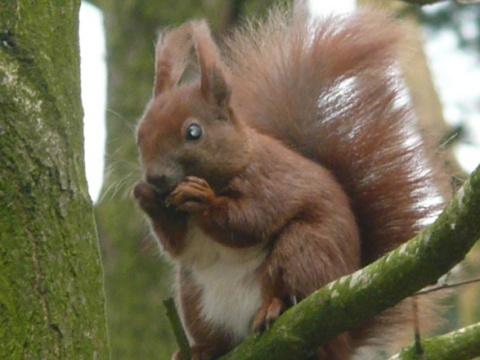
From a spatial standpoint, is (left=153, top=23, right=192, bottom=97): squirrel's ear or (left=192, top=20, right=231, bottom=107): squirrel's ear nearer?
(left=192, top=20, right=231, bottom=107): squirrel's ear

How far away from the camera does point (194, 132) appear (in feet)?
10.6

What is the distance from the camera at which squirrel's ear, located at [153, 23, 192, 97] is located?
11.1ft

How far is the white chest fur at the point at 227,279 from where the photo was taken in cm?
313

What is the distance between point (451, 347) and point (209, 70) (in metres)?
1.37

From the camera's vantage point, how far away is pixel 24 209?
7.41ft

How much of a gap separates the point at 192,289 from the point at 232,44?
Result: 101cm

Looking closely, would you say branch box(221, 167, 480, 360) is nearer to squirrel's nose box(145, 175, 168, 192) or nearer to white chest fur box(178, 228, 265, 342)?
white chest fur box(178, 228, 265, 342)

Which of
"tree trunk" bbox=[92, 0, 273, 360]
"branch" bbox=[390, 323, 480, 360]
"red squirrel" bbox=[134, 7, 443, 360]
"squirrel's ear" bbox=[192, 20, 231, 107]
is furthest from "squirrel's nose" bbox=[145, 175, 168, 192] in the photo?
"tree trunk" bbox=[92, 0, 273, 360]

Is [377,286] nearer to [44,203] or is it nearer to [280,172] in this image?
[44,203]

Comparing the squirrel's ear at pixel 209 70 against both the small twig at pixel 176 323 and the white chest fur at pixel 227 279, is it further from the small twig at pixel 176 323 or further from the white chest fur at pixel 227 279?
the small twig at pixel 176 323

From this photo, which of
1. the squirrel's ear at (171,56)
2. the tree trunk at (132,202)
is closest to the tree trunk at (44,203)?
the squirrel's ear at (171,56)

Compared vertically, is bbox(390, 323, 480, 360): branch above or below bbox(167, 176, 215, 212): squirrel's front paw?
below

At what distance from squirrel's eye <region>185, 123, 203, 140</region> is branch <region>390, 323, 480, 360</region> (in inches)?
43.5

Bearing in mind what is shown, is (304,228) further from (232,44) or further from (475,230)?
(475,230)
